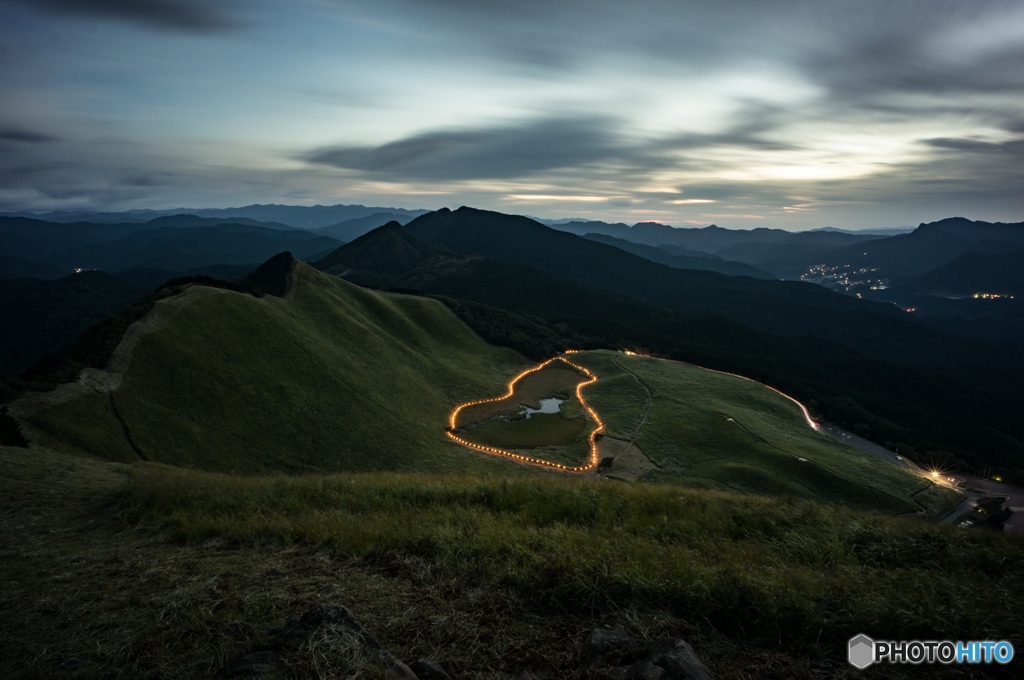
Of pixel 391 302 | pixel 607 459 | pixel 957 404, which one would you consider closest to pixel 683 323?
pixel 957 404

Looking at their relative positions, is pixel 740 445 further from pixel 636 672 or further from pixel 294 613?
pixel 294 613

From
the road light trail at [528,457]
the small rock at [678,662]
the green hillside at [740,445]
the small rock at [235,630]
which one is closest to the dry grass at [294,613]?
the small rock at [235,630]

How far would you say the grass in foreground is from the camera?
5.42m

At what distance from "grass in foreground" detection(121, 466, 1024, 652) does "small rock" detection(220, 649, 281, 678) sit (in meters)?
2.72

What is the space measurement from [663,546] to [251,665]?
6.47 meters

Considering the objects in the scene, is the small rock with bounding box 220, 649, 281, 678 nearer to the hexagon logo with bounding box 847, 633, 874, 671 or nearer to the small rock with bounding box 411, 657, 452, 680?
the small rock with bounding box 411, 657, 452, 680

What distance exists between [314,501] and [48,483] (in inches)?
357

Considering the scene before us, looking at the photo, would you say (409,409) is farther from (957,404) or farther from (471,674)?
(957,404)

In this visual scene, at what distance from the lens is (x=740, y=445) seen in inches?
2044

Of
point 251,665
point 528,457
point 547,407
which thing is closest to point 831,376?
point 547,407

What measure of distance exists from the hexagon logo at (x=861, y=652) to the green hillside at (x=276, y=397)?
3733 centimetres

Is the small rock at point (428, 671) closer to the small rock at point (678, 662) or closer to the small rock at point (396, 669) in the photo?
the small rock at point (396, 669)

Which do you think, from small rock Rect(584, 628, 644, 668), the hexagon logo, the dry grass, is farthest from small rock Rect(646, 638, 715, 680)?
the hexagon logo

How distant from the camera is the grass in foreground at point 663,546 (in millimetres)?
5418
